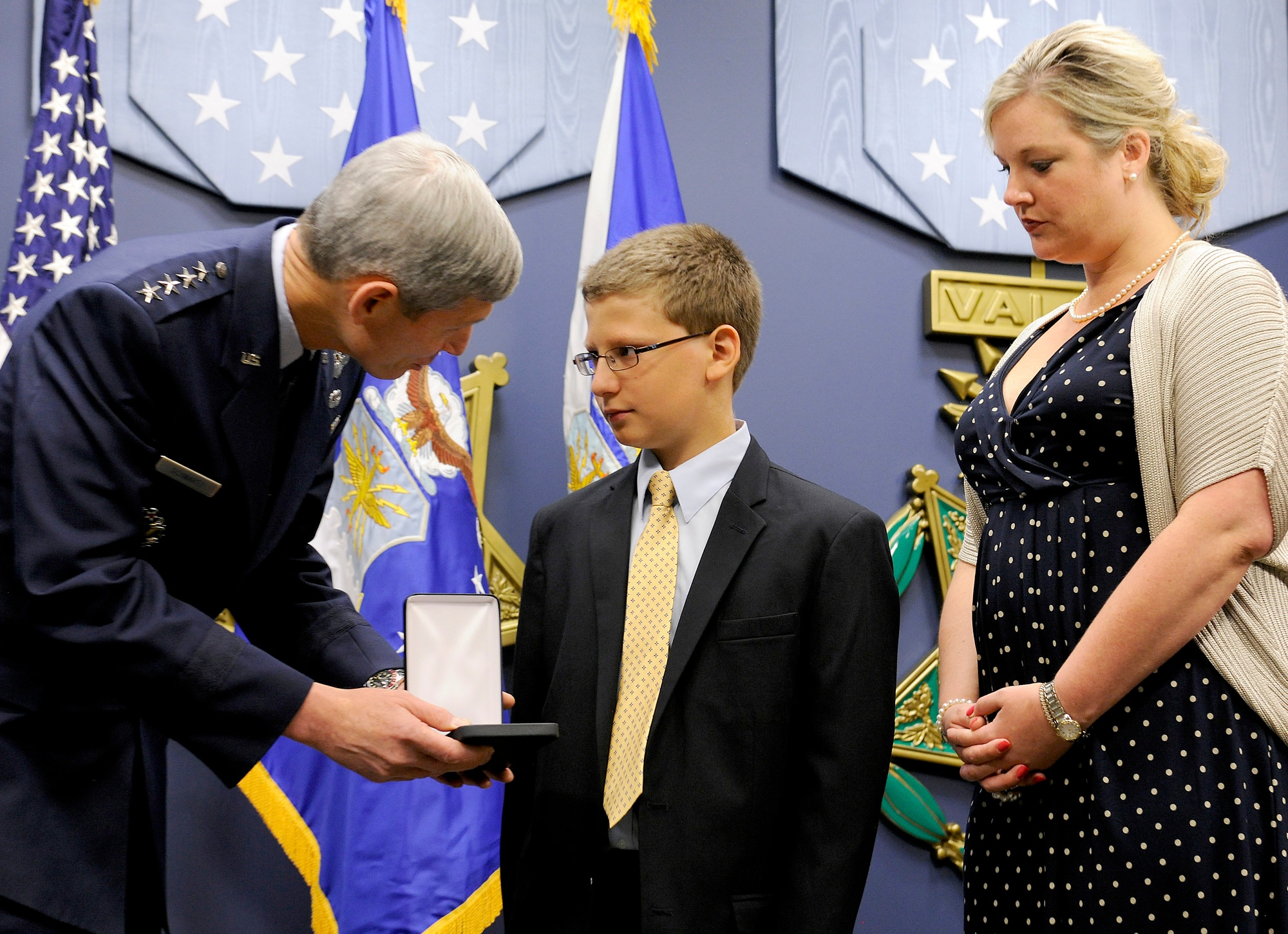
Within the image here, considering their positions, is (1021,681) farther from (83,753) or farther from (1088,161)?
(83,753)

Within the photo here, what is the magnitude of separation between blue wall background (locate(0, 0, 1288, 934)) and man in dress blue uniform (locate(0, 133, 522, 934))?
1.37 meters

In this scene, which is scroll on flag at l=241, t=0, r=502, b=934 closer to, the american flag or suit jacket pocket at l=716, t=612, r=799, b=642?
the american flag

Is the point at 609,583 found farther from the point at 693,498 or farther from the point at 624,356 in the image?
the point at 624,356

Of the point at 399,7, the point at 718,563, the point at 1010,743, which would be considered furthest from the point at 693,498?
the point at 399,7

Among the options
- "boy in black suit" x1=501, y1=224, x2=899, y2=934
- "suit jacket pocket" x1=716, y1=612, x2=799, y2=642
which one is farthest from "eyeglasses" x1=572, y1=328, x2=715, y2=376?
"suit jacket pocket" x1=716, y1=612, x2=799, y2=642

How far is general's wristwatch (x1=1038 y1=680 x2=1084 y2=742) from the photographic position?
144cm

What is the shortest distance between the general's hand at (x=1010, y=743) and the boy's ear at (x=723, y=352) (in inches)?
27.4

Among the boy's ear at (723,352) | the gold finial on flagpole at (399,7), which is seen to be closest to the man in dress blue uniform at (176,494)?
the boy's ear at (723,352)

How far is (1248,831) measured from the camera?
1337mm

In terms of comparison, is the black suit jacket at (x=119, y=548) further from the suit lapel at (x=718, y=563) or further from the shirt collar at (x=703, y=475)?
the shirt collar at (x=703, y=475)

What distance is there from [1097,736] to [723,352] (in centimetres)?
87

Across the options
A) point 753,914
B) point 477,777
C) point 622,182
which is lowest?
point 753,914

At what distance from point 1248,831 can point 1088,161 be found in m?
0.93

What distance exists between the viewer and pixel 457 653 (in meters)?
1.48
